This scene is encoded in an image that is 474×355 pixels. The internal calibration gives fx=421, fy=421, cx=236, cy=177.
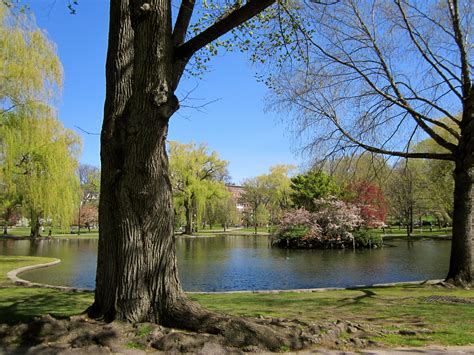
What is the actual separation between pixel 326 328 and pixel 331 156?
22.6 ft

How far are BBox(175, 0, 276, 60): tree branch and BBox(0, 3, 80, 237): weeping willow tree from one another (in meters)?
14.0

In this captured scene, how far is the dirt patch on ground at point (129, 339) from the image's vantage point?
424 centimetres

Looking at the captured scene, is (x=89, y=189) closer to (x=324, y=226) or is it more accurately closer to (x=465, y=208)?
(x=324, y=226)

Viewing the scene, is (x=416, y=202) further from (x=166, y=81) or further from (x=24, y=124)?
(x=166, y=81)

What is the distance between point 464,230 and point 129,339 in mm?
8907

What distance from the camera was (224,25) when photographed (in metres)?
5.20

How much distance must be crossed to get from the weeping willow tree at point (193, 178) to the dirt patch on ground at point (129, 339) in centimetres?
4240

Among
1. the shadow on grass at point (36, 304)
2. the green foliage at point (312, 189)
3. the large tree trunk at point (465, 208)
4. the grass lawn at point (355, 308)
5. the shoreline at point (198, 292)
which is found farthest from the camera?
the green foliage at point (312, 189)

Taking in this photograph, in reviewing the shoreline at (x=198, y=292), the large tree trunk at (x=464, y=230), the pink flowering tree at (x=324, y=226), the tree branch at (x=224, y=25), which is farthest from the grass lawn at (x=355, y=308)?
the pink flowering tree at (x=324, y=226)

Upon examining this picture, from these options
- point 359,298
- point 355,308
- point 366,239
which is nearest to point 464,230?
point 359,298

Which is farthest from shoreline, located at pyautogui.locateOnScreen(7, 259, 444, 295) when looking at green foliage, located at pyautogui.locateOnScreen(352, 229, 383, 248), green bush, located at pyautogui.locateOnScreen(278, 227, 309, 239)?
green foliage, located at pyautogui.locateOnScreen(352, 229, 383, 248)

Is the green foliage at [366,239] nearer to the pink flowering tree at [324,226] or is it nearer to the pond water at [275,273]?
the pink flowering tree at [324,226]

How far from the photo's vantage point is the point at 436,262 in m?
19.4

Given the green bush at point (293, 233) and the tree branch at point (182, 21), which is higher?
the tree branch at point (182, 21)
